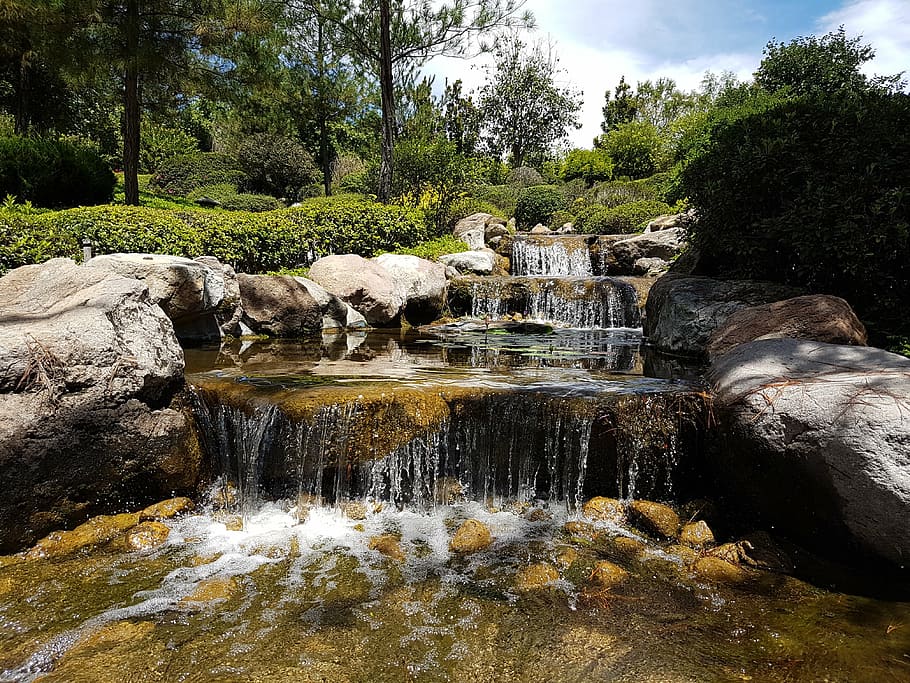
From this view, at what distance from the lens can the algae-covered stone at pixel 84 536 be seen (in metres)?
3.46

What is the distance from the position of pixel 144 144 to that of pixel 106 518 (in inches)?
1200

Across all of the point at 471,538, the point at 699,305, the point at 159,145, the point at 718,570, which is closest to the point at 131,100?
the point at 699,305

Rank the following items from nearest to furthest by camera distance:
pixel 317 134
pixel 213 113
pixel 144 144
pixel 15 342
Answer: pixel 15 342 → pixel 144 144 → pixel 317 134 → pixel 213 113

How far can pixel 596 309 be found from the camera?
11281 millimetres

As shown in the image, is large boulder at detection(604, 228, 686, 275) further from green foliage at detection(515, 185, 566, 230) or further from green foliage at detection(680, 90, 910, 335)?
green foliage at detection(515, 185, 566, 230)

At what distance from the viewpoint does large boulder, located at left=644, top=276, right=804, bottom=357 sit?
6.93 metres

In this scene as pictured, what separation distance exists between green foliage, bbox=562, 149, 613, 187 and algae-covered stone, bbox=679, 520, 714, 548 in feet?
96.5

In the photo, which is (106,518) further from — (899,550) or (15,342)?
(899,550)

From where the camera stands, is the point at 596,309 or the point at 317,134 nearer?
the point at 596,309

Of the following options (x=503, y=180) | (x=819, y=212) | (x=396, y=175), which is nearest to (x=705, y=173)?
(x=819, y=212)

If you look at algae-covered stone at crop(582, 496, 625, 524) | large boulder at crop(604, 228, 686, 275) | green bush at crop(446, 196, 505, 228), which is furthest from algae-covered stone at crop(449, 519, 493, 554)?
green bush at crop(446, 196, 505, 228)

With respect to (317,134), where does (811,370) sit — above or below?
below

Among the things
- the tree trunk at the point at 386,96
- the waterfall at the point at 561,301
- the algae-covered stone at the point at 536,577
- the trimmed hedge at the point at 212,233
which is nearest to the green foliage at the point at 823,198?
the waterfall at the point at 561,301

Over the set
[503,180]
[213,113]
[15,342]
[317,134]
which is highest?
[213,113]
